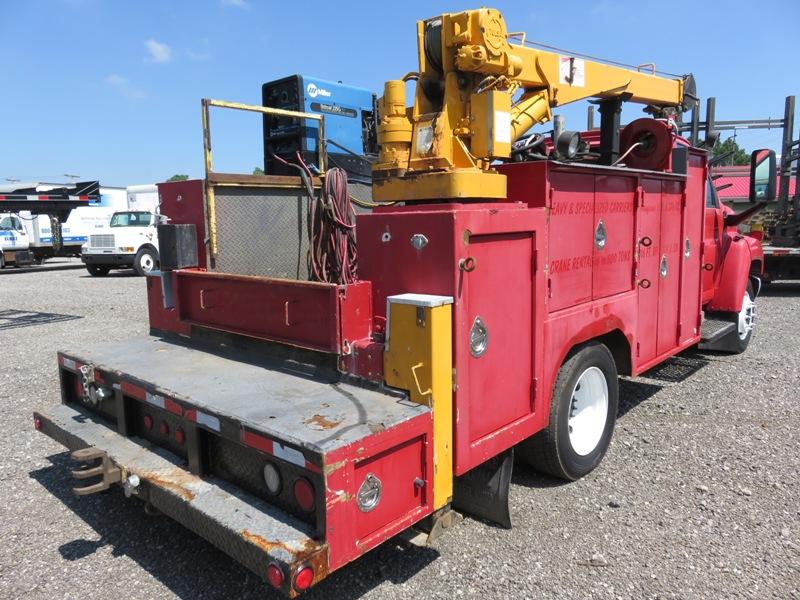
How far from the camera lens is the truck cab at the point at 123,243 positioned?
730 inches

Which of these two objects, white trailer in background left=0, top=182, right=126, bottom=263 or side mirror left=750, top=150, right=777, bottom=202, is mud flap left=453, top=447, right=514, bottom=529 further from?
white trailer in background left=0, top=182, right=126, bottom=263

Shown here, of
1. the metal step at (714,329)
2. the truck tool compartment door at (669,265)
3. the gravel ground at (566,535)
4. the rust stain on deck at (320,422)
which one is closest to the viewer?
the rust stain on deck at (320,422)

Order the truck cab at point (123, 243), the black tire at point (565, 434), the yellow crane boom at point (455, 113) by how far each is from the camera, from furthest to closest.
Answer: the truck cab at point (123, 243) < the black tire at point (565, 434) < the yellow crane boom at point (455, 113)

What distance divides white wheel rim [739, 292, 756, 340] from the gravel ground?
1620 mm

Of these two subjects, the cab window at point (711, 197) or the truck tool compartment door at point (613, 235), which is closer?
the truck tool compartment door at point (613, 235)

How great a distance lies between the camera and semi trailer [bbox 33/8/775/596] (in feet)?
8.27

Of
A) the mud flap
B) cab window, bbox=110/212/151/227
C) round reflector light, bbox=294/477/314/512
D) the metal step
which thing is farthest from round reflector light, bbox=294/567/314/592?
cab window, bbox=110/212/151/227

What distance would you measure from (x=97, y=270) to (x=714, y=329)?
1862cm

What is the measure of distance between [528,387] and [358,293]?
1.06 meters

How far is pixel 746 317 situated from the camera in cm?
707

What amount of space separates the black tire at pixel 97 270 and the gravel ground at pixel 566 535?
1527cm

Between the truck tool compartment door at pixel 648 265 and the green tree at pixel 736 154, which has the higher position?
the green tree at pixel 736 154

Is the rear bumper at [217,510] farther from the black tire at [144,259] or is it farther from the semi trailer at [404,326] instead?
the black tire at [144,259]

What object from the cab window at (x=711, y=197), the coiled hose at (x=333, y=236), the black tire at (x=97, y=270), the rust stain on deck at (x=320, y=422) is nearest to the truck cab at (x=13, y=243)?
the black tire at (x=97, y=270)
